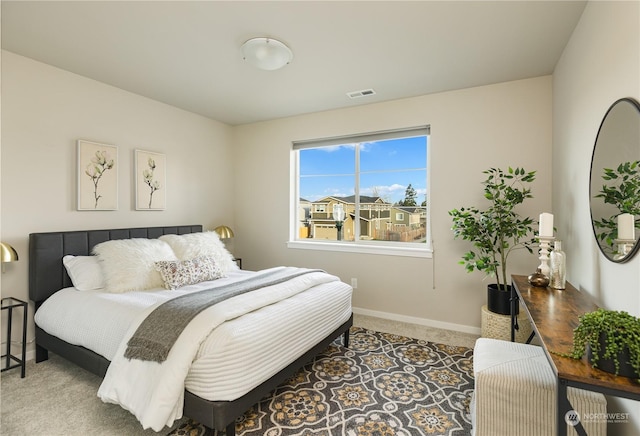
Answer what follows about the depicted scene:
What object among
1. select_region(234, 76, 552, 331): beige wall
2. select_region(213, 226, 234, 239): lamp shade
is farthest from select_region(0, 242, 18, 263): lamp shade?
select_region(234, 76, 552, 331): beige wall

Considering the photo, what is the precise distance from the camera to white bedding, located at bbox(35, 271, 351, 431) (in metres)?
1.57

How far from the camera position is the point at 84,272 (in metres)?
2.54

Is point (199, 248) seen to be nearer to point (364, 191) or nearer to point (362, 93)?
point (364, 191)

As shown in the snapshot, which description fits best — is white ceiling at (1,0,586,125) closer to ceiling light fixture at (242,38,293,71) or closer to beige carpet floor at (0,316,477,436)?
ceiling light fixture at (242,38,293,71)

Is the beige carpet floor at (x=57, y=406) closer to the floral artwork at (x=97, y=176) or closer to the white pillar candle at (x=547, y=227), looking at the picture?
the floral artwork at (x=97, y=176)

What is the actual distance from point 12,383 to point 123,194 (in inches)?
70.6

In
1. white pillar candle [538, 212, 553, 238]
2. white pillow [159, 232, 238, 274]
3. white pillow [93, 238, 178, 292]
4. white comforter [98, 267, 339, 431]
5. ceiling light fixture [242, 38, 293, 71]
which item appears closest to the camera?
white comforter [98, 267, 339, 431]

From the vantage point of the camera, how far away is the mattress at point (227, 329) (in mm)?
1576

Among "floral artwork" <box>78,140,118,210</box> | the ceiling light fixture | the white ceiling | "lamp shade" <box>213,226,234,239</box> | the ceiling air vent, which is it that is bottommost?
"lamp shade" <box>213,226,234,239</box>

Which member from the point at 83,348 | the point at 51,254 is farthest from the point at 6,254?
the point at 83,348

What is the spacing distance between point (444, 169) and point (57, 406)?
3768mm

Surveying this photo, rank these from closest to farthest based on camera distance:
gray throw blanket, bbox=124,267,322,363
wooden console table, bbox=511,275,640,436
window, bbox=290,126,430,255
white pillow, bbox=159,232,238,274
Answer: wooden console table, bbox=511,275,640,436, gray throw blanket, bbox=124,267,322,363, white pillow, bbox=159,232,238,274, window, bbox=290,126,430,255

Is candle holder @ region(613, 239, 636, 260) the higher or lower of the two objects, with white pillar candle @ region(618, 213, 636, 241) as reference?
lower

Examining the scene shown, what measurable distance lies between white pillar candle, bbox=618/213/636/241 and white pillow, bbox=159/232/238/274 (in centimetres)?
295
